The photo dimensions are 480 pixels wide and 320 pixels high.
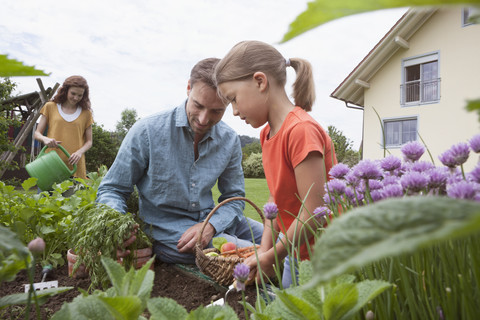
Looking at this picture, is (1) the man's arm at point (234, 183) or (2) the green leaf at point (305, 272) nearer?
(2) the green leaf at point (305, 272)

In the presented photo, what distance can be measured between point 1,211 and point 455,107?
17711mm

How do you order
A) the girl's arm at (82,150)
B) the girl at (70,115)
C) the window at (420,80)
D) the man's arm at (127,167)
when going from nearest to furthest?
the man's arm at (127,167)
the girl's arm at (82,150)
the girl at (70,115)
the window at (420,80)

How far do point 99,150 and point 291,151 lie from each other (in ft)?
51.0

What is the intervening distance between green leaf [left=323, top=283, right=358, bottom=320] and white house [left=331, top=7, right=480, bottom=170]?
56.1 ft

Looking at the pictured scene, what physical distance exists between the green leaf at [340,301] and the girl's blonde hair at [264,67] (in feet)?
5.61

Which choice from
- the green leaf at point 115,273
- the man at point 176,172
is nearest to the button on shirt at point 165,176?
the man at point 176,172

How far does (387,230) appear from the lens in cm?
20

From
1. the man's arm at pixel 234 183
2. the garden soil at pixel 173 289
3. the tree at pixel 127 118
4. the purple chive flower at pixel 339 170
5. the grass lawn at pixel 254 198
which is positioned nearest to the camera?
the purple chive flower at pixel 339 170

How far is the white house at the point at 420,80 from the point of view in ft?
52.4

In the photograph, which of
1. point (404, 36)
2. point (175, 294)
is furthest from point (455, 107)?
point (175, 294)

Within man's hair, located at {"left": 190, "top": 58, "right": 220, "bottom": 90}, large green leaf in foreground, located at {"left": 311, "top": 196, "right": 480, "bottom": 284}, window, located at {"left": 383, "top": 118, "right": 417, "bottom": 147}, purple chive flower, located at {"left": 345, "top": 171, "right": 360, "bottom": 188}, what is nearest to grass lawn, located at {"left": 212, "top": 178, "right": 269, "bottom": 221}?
man's hair, located at {"left": 190, "top": 58, "right": 220, "bottom": 90}

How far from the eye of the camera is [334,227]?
0.73ft

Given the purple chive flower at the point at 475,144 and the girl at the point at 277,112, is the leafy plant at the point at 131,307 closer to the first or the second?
the purple chive flower at the point at 475,144

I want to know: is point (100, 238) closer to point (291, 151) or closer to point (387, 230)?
point (291, 151)
